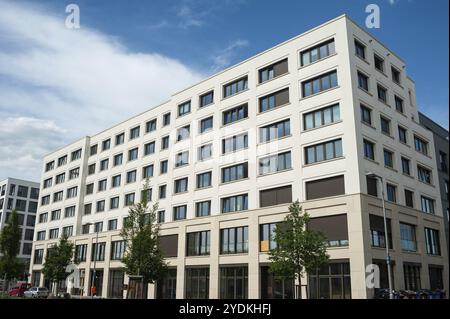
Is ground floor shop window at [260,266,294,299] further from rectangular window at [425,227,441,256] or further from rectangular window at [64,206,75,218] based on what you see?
rectangular window at [64,206,75,218]

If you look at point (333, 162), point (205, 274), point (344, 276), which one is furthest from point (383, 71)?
point (205, 274)

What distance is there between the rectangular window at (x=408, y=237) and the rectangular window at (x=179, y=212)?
21.8 metres

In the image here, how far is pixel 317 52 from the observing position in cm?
3772

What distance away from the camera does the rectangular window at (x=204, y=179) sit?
44.2 metres

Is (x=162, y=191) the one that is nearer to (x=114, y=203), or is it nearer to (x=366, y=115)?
(x=114, y=203)

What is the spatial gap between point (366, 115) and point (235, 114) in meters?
13.3

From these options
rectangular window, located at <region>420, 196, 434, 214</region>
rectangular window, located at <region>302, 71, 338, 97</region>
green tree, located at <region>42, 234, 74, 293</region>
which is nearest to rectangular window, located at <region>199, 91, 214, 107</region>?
rectangular window, located at <region>302, 71, 338, 97</region>

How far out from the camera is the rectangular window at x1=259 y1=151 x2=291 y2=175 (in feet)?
122

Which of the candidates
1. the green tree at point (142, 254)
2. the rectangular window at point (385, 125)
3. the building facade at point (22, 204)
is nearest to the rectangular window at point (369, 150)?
the rectangular window at point (385, 125)

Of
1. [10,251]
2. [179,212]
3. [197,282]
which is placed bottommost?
[197,282]

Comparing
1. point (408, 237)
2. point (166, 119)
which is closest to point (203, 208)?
point (166, 119)

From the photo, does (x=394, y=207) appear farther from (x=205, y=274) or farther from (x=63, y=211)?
(x=63, y=211)
